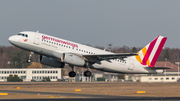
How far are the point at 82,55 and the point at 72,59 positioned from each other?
200 cm

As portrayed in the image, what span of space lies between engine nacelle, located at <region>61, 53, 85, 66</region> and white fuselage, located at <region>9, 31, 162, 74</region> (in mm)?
799

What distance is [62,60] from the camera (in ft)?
168

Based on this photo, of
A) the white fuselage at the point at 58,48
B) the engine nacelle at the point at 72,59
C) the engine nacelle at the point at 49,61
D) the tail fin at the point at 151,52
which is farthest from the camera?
the tail fin at the point at 151,52

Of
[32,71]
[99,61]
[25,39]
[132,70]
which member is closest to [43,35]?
[25,39]

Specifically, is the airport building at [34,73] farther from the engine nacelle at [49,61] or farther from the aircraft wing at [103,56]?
the aircraft wing at [103,56]

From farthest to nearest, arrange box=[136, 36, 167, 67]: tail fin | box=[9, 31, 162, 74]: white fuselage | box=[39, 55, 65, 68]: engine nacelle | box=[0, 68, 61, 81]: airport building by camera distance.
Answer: box=[0, 68, 61, 81]: airport building
box=[136, 36, 167, 67]: tail fin
box=[39, 55, 65, 68]: engine nacelle
box=[9, 31, 162, 74]: white fuselage

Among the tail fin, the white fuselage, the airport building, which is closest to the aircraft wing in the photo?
the white fuselage

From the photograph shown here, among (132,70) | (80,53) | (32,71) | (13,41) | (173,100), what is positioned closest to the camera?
(173,100)

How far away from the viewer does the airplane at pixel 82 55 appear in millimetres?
48688

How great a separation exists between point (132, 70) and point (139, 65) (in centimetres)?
160

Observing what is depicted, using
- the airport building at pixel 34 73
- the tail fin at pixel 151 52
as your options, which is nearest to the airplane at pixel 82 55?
the tail fin at pixel 151 52

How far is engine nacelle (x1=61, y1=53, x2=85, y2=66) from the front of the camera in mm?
50719

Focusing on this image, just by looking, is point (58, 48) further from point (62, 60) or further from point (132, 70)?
point (132, 70)

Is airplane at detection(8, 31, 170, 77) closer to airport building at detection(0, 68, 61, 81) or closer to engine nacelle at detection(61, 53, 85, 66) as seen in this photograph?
engine nacelle at detection(61, 53, 85, 66)
